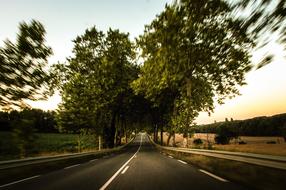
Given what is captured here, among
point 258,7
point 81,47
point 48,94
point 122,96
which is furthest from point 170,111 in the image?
point 258,7

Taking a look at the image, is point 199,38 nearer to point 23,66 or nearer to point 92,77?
point 23,66

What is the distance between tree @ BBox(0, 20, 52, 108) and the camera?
915 cm

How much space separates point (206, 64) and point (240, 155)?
3.64 meters

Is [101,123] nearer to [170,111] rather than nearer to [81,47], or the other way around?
[81,47]

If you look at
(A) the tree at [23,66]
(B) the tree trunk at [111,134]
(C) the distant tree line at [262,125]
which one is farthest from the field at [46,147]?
(C) the distant tree line at [262,125]

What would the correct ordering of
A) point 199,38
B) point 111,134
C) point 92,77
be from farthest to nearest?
point 111,134 → point 92,77 → point 199,38

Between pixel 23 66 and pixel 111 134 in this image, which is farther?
pixel 111 134

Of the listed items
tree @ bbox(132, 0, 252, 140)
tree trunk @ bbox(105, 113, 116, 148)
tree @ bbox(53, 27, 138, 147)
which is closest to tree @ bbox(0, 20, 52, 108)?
tree @ bbox(132, 0, 252, 140)

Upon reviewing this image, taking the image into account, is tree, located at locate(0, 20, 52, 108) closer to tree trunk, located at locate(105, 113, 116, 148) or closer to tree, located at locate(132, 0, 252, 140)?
tree, located at locate(132, 0, 252, 140)

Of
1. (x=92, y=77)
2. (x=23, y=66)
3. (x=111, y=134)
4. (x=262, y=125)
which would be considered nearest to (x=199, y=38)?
(x=23, y=66)

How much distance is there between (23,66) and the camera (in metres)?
9.32

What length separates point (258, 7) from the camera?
16.8 feet

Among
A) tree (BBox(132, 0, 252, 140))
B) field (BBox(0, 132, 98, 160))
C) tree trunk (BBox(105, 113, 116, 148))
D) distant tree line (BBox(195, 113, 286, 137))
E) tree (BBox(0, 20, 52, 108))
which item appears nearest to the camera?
tree (BBox(132, 0, 252, 140))

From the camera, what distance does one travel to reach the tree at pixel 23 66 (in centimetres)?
915
